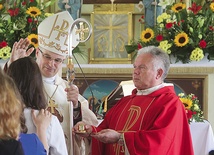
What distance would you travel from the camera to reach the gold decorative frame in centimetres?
834

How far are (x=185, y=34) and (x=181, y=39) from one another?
0.07m

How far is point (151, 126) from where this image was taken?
4.13 m

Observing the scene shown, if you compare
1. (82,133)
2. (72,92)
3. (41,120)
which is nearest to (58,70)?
(72,92)

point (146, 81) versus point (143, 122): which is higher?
point (146, 81)

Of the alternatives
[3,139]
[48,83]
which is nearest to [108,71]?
[48,83]

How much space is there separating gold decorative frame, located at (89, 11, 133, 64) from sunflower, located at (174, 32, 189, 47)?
1815mm

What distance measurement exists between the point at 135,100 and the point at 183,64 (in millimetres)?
2430

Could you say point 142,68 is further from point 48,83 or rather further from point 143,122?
point 48,83

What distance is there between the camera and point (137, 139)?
406 centimetres

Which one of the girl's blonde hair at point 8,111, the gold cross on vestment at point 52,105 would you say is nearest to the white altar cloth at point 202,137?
the gold cross on vestment at point 52,105

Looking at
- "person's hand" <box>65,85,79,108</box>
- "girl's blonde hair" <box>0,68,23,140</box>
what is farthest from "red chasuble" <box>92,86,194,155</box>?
"girl's blonde hair" <box>0,68,23,140</box>

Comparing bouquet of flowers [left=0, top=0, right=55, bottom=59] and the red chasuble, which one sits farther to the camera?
bouquet of flowers [left=0, top=0, right=55, bottom=59]

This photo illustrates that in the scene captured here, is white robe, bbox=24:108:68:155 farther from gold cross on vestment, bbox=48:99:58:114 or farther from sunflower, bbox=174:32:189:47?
sunflower, bbox=174:32:189:47

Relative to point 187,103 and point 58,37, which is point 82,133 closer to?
point 58,37
